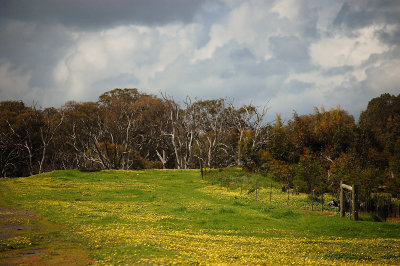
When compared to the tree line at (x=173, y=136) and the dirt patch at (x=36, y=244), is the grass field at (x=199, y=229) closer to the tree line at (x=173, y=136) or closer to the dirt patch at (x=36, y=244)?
the dirt patch at (x=36, y=244)

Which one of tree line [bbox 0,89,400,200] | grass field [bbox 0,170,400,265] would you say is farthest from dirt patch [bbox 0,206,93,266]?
tree line [bbox 0,89,400,200]

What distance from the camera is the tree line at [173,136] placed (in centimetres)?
4981

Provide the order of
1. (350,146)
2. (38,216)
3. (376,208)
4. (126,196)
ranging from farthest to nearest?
(350,146), (126,196), (376,208), (38,216)

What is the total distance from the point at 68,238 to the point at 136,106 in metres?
66.2

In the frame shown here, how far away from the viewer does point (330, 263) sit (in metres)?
12.5

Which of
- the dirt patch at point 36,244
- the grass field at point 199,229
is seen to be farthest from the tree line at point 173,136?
the dirt patch at point 36,244

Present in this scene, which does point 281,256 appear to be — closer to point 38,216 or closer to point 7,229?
point 7,229

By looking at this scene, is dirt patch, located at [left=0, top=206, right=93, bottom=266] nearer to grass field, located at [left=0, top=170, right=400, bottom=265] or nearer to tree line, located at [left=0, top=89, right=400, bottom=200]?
grass field, located at [left=0, top=170, right=400, bottom=265]

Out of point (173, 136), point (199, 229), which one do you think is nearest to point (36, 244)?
point (199, 229)

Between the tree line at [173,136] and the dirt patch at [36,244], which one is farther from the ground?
the tree line at [173,136]

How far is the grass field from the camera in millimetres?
13094

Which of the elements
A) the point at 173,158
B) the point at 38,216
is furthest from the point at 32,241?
the point at 173,158

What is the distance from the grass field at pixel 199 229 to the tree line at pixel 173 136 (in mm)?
14926

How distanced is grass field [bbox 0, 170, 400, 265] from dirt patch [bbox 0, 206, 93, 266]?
114 mm
